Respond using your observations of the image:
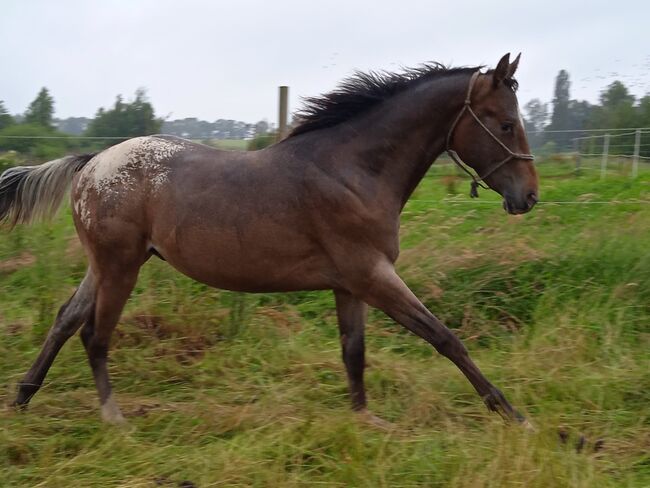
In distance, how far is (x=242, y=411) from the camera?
383 cm

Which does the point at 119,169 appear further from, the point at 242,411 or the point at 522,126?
the point at 522,126

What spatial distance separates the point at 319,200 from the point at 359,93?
73 centimetres

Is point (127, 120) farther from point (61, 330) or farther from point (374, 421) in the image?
point (374, 421)

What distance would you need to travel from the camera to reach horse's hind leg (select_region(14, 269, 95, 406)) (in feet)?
13.8

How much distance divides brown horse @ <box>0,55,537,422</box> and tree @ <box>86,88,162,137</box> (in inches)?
188

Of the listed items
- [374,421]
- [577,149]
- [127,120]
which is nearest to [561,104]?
[577,149]

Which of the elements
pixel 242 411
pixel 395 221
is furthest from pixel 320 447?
pixel 395 221

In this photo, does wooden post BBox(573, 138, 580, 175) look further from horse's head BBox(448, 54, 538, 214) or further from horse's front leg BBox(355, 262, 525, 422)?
horse's front leg BBox(355, 262, 525, 422)

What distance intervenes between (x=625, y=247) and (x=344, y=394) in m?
3.07

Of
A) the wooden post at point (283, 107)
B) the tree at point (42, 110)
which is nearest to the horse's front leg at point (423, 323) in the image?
the wooden post at point (283, 107)

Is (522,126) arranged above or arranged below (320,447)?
above

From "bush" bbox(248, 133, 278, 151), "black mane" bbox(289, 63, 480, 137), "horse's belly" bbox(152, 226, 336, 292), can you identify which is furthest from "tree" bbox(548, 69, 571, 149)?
"horse's belly" bbox(152, 226, 336, 292)

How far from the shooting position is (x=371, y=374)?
4.64 meters

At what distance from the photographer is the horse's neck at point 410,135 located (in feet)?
12.9
